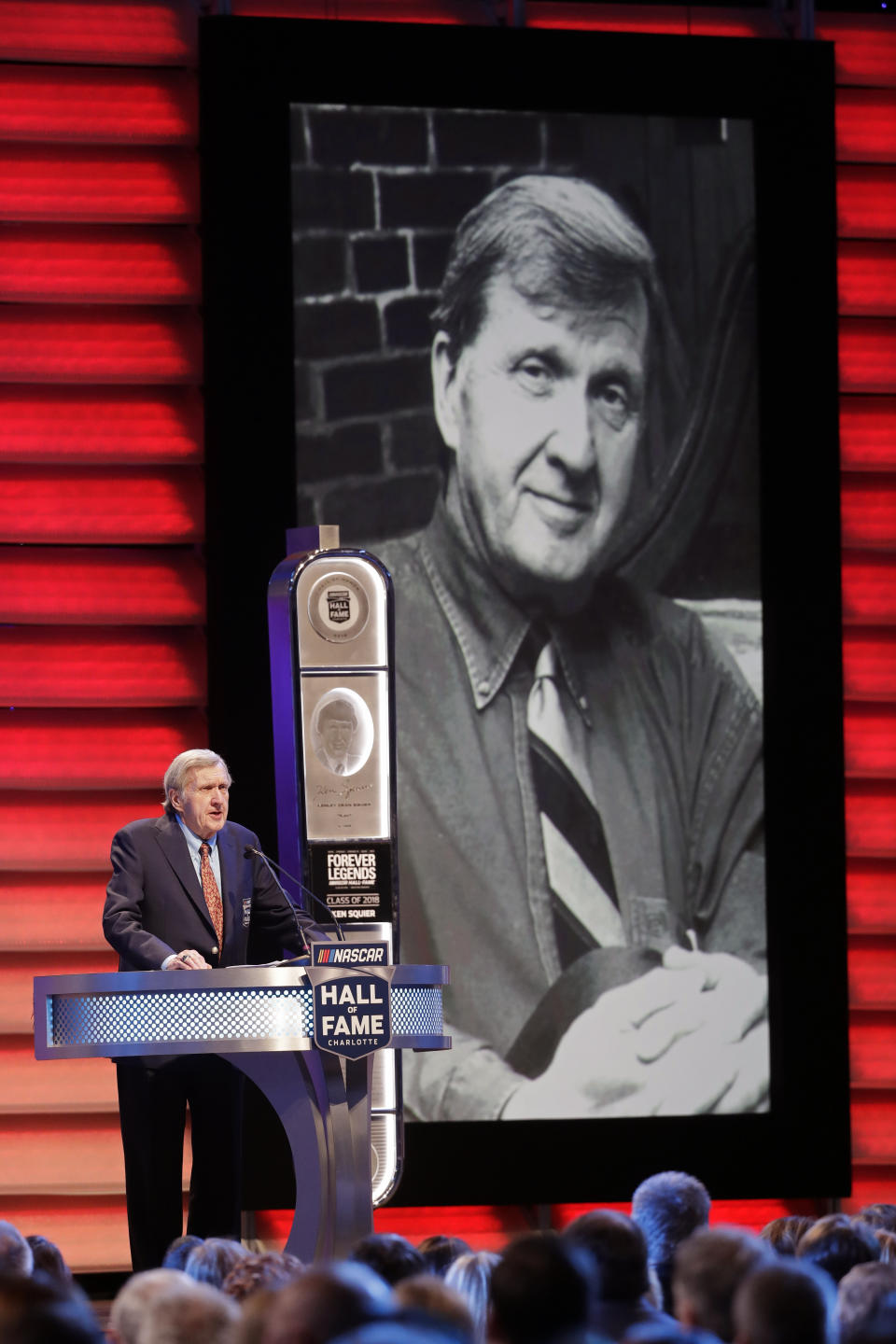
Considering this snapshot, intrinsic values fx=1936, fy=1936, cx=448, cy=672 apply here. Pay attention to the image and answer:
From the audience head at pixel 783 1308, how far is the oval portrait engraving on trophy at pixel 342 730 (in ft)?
9.55

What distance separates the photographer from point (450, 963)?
6.43m

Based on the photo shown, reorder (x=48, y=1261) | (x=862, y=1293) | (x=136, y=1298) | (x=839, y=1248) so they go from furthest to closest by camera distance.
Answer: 1. (x=48, y=1261)
2. (x=839, y=1248)
3. (x=862, y=1293)
4. (x=136, y=1298)

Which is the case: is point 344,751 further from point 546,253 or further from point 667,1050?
point 546,253

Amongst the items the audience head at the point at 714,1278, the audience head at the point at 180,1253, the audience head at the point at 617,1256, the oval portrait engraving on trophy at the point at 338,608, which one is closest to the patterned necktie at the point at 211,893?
the oval portrait engraving on trophy at the point at 338,608

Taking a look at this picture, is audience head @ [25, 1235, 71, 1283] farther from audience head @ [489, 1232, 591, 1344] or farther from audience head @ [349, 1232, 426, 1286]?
audience head @ [489, 1232, 591, 1344]

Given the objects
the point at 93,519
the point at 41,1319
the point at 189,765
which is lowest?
the point at 41,1319

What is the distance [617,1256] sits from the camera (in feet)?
9.38

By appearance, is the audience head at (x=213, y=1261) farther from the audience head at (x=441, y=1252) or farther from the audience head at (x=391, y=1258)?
the audience head at (x=441, y=1252)

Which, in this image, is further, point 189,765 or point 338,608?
point 338,608

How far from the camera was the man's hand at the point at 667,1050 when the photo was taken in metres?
6.41

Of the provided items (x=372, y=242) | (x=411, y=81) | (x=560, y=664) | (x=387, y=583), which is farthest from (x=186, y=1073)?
(x=411, y=81)

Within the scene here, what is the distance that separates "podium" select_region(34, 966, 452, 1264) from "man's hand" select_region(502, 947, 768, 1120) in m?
2.47

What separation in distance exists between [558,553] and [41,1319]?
4823mm
